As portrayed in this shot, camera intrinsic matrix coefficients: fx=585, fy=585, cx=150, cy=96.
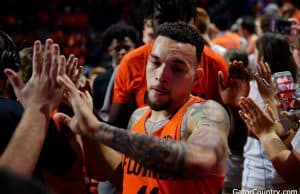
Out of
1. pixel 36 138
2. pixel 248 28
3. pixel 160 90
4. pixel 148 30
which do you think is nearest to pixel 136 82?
pixel 148 30

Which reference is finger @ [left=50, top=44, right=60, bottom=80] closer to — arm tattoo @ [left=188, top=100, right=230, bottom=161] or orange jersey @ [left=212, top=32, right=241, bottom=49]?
arm tattoo @ [left=188, top=100, right=230, bottom=161]

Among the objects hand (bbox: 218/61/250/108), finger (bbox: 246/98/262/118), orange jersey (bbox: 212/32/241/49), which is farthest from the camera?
orange jersey (bbox: 212/32/241/49)

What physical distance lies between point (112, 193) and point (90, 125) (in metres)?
1.97

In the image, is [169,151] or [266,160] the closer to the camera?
[169,151]

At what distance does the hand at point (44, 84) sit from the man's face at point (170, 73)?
0.57 m

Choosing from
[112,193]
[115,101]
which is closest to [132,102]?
[115,101]

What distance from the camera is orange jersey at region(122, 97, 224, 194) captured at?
262 cm

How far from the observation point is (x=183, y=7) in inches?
173

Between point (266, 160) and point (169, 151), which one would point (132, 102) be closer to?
point (266, 160)

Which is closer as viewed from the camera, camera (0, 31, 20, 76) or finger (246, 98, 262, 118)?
camera (0, 31, 20, 76)

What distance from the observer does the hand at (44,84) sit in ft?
7.69

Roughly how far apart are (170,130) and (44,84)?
68cm

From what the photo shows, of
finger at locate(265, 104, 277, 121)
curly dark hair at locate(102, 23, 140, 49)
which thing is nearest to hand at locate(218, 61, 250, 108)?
finger at locate(265, 104, 277, 121)

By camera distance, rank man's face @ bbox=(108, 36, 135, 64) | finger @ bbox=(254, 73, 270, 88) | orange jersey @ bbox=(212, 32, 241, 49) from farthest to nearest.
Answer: orange jersey @ bbox=(212, 32, 241, 49)
man's face @ bbox=(108, 36, 135, 64)
finger @ bbox=(254, 73, 270, 88)
